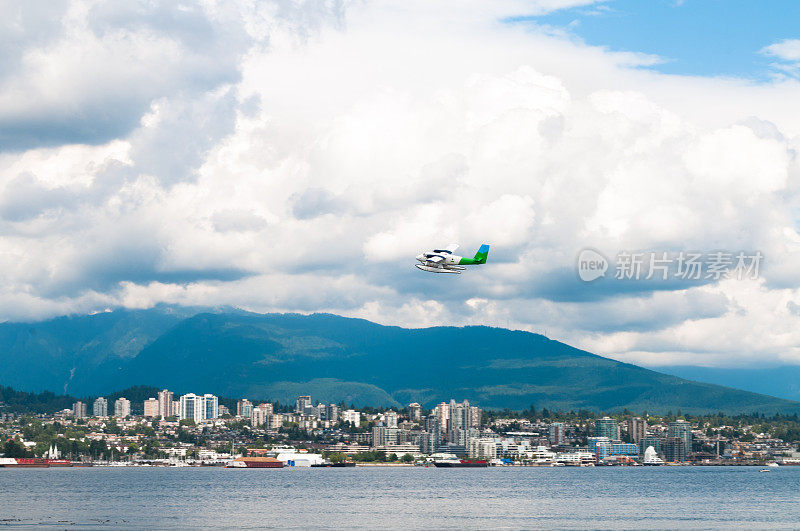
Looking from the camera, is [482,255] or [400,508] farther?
[400,508]

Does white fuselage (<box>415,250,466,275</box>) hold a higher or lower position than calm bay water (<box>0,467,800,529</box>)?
higher

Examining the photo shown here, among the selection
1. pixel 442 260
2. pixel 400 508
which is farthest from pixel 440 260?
pixel 400 508

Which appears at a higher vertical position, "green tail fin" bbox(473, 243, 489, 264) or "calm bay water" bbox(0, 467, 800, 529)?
"green tail fin" bbox(473, 243, 489, 264)

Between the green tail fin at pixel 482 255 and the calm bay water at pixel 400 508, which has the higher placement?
the green tail fin at pixel 482 255

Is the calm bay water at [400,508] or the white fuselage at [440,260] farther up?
the white fuselage at [440,260]

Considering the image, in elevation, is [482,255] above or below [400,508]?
above

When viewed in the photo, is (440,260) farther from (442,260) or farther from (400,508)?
(400,508)

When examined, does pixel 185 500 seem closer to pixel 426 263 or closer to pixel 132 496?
pixel 132 496

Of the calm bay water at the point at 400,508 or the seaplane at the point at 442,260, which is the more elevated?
the seaplane at the point at 442,260
